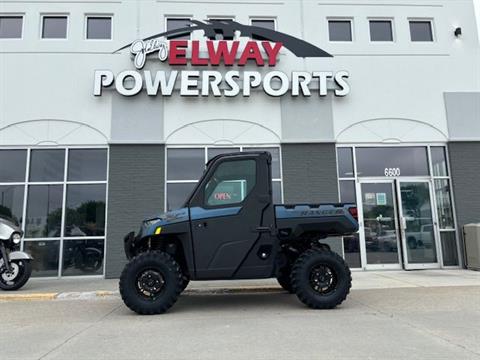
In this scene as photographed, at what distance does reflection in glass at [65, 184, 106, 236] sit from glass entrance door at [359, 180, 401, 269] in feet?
24.9

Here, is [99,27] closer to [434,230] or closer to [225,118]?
[225,118]

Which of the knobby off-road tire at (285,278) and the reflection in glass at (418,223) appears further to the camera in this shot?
the reflection in glass at (418,223)

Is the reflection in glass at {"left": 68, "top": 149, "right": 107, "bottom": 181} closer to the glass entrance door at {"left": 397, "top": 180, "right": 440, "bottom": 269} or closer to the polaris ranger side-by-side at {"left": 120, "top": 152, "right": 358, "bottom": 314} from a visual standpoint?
the polaris ranger side-by-side at {"left": 120, "top": 152, "right": 358, "bottom": 314}

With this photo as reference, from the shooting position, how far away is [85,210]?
1129 centimetres

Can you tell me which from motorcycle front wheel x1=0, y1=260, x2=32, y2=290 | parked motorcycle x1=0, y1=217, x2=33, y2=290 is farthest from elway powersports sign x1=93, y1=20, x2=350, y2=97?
motorcycle front wheel x1=0, y1=260, x2=32, y2=290

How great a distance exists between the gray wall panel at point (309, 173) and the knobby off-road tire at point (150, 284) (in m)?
5.86

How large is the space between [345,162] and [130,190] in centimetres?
640

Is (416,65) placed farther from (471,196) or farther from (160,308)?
(160,308)

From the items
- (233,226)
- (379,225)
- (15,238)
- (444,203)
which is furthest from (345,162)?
(15,238)

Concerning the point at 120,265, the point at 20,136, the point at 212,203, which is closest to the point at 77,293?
the point at 120,265

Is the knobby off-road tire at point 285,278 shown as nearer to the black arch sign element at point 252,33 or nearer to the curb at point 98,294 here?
the curb at point 98,294

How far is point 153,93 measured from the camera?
11.6m

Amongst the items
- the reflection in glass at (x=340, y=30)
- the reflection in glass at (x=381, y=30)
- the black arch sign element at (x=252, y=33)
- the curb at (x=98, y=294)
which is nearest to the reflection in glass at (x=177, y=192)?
the curb at (x=98, y=294)

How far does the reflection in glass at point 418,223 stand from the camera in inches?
466
